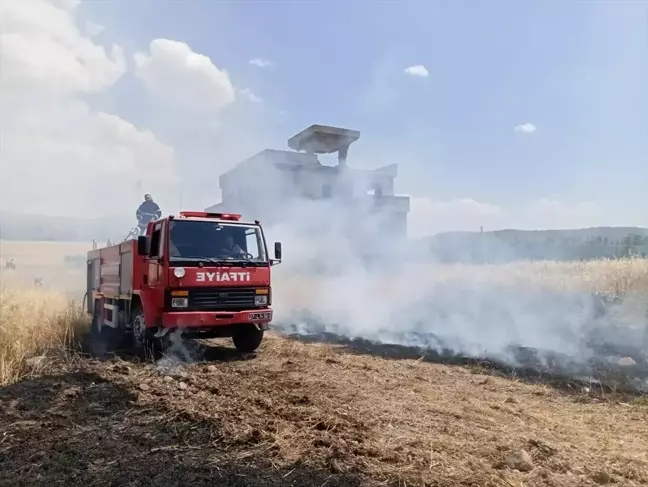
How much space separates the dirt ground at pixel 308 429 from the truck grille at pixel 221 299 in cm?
90

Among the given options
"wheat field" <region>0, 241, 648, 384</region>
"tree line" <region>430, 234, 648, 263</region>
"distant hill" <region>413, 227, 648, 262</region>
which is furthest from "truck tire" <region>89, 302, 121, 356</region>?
"tree line" <region>430, 234, 648, 263</region>

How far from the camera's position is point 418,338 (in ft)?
34.8

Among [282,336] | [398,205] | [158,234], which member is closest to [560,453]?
[158,234]

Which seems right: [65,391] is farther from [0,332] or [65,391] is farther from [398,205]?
[398,205]

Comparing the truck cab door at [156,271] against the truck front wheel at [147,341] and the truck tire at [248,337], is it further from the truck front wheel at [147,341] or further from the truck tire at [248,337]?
the truck tire at [248,337]

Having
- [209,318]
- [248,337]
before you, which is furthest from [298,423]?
[248,337]

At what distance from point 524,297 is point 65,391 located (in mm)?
10140

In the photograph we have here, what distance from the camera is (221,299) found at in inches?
304

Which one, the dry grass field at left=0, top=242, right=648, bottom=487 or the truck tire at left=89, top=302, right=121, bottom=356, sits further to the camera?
the truck tire at left=89, top=302, right=121, bottom=356

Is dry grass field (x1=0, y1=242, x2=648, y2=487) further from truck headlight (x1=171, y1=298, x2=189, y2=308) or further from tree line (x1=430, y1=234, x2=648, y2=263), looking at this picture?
tree line (x1=430, y1=234, x2=648, y2=263)

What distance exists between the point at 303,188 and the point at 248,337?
32.9 feet

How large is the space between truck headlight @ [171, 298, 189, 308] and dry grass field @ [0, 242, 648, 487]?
84 cm

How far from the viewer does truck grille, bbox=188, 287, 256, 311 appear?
756cm

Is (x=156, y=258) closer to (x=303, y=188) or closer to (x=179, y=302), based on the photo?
(x=179, y=302)
